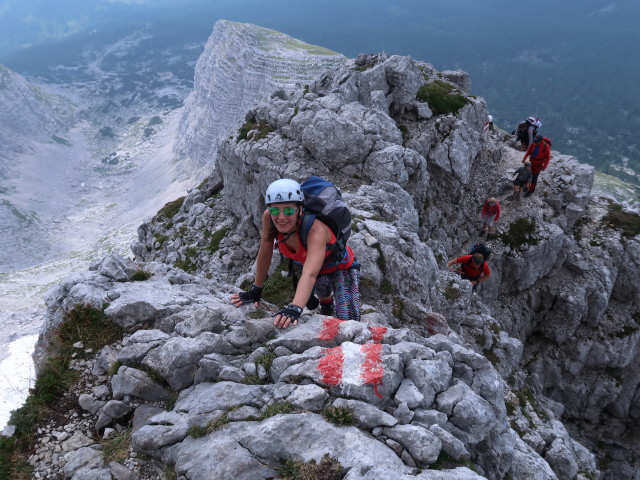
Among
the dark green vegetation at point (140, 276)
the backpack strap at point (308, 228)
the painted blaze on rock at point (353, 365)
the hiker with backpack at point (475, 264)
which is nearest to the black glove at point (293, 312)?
the painted blaze on rock at point (353, 365)

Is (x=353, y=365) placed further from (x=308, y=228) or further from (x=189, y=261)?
(x=189, y=261)

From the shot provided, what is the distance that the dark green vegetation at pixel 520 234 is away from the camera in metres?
40.5

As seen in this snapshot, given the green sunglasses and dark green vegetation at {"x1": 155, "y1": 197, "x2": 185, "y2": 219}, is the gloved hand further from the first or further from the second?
dark green vegetation at {"x1": 155, "y1": 197, "x2": 185, "y2": 219}

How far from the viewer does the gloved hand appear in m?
9.90

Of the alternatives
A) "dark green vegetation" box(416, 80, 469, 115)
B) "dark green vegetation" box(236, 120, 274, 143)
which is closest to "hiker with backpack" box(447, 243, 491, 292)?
"dark green vegetation" box(236, 120, 274, 143)

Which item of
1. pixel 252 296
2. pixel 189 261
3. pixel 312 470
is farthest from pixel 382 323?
pixel 189 261

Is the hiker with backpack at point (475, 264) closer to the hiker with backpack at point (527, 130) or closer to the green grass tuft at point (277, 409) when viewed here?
the hiker with backpack at point (527, 130)

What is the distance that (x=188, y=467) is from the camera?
7469 millimetres

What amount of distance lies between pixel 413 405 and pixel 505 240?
36.9 m

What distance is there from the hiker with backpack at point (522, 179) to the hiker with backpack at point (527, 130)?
2.67m

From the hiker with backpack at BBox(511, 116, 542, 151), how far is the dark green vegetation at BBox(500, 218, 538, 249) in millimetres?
8582

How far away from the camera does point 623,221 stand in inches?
1695

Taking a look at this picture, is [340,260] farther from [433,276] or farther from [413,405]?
[433,276]

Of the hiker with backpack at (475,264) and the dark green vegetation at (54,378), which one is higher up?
the hiker with backpack at (475,264)
